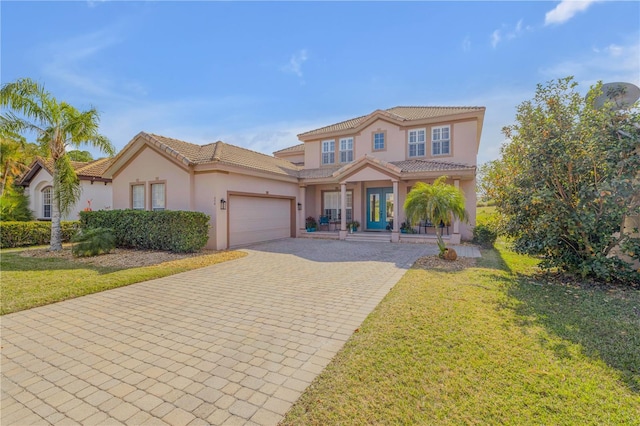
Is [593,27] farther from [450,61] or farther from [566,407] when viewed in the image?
[566,407]

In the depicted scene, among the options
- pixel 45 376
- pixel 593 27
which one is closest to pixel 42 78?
pixel 45 376

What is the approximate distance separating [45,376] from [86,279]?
17.4ft

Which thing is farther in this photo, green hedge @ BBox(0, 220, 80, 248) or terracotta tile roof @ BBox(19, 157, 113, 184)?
terracotta tile roof @ BBox(19, 157, 113, 184)

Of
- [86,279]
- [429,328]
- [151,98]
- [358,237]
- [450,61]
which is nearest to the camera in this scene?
[429,328]

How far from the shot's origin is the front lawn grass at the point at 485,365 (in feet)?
9.29

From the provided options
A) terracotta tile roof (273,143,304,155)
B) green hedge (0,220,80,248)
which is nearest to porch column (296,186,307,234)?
terracotta tile roof (273,143,304,155)

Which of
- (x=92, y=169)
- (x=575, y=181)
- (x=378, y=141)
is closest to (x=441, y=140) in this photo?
(x=378, y=141)

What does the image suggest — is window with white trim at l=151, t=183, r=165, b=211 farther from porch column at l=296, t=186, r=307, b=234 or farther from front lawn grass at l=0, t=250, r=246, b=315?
porch column at l=296, t=186, r=307, b=234

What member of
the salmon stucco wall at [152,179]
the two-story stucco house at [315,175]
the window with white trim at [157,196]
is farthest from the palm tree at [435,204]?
the window with white trim at [157,196]

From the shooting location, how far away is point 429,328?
469 cm

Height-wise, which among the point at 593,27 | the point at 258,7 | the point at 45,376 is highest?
the point at 258,7

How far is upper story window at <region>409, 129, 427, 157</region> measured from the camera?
59.1 feet

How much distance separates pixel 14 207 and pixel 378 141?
22362 mm

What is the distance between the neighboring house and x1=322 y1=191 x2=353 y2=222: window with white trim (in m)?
14.8
